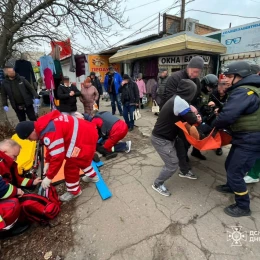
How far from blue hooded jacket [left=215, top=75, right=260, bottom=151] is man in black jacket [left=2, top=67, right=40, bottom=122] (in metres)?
4.64

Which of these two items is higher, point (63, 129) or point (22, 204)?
point (63, 129)

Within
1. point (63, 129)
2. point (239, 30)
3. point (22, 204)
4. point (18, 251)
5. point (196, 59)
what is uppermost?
point (239, 30)

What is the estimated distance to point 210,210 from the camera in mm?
2176

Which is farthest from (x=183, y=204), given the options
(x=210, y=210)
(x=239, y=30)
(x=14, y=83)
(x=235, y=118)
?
(x=239, y=30)

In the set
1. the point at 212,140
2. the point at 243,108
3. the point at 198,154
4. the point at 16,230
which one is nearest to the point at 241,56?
the point at 198,154

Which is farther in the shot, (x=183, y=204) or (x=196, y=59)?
(x=196, y=59)

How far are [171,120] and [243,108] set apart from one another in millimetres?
776

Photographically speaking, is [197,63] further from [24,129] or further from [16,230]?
[16,230]

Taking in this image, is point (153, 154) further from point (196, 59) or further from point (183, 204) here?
point (196, 59)

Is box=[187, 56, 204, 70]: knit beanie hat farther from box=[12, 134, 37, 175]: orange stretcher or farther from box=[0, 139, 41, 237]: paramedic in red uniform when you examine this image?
box=[12, 134, 37, 175]: orange stretcher

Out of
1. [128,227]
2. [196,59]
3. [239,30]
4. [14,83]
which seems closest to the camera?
[128,227]

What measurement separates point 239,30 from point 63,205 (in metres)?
8.14

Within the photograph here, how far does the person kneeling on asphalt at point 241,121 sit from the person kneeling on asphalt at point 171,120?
39 cm

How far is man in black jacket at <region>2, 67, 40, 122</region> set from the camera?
14.3 feet
